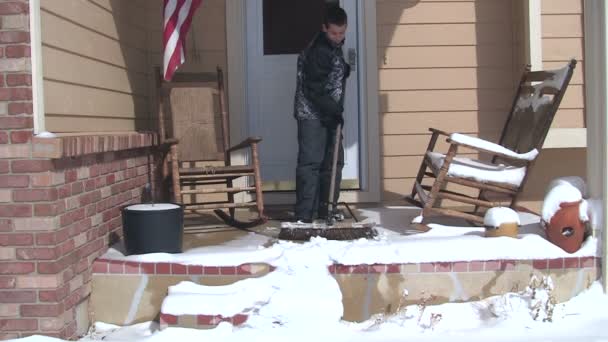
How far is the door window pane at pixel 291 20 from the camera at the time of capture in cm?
489

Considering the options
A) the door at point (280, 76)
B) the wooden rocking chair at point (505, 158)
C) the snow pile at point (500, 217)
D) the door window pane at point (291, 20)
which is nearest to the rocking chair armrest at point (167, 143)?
the door at point (280, 76)

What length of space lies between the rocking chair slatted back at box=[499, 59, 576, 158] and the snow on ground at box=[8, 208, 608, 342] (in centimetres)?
70

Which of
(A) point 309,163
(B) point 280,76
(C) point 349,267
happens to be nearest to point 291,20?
(B) point 280,76

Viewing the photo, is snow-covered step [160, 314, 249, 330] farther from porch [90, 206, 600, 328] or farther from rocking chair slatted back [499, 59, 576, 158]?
rocking chair slatted back [499, 59, 576, 158]

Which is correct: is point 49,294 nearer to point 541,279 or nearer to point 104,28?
point 104,28

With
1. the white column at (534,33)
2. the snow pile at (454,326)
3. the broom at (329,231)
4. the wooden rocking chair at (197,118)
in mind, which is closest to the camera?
the snow pile at (454,326)

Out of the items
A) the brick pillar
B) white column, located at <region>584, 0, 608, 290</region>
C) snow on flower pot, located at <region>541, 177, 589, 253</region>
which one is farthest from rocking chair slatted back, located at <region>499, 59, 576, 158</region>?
the brick pillar

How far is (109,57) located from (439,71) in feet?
7.59

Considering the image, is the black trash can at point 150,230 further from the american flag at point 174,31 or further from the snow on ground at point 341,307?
the american flag at point 174,31

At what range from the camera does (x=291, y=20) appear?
16.1 ft

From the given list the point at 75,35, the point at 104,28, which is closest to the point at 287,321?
the point at 75,35

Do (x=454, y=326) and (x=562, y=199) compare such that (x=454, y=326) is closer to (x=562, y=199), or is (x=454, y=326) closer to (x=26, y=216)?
(x=562, y=199)

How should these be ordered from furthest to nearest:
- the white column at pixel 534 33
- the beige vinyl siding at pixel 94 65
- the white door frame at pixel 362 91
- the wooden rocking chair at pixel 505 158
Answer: the white door frame at pixel 362 91, the white column at pixel 534 33, the wooden rocking chair at pixel 505 158, the beige vinyl siding at pixel 94 65

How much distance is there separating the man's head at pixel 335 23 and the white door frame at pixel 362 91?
940 mm
